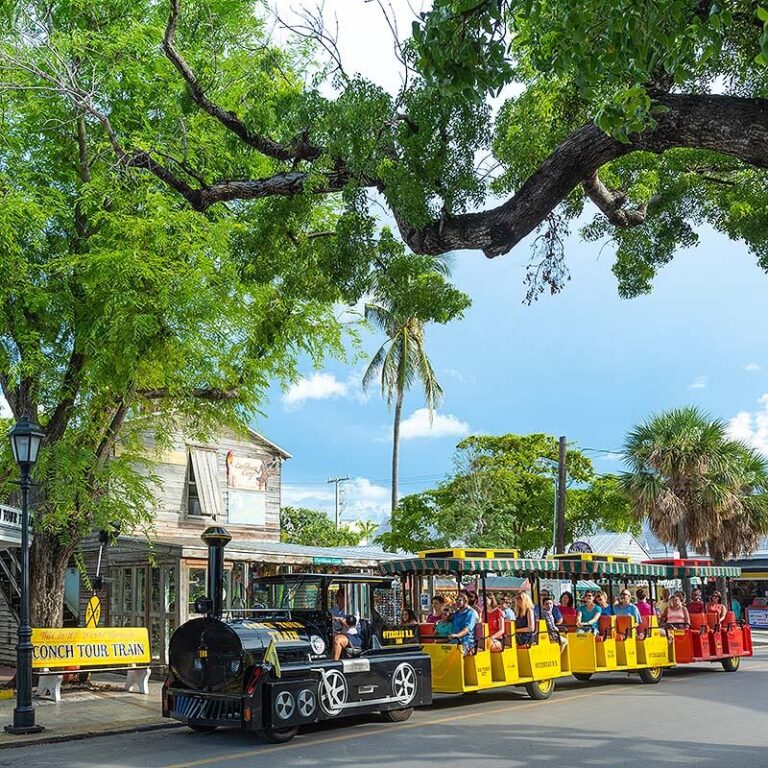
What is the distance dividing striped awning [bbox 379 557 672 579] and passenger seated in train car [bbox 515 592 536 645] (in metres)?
0.51

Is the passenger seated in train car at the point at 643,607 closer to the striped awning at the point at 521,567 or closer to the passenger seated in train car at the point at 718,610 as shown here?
the striped awning at the point at 521,567

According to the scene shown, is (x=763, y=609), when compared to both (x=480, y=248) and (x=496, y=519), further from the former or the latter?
(x=480, y=248)

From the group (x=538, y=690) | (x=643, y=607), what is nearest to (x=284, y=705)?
(x=538, y=690)

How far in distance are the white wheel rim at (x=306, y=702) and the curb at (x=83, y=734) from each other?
2508mm

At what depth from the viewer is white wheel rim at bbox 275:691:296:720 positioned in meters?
11.0

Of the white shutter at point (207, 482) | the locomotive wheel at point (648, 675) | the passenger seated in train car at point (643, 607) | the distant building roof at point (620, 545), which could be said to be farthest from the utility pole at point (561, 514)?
the distant building roof at point (620, 545)

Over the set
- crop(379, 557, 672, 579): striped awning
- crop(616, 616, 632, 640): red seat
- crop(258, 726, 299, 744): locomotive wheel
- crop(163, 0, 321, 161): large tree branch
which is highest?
crop(163, 0, 321, 161): large tree branch

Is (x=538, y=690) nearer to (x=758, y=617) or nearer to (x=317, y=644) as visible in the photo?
(x=317, y=644)

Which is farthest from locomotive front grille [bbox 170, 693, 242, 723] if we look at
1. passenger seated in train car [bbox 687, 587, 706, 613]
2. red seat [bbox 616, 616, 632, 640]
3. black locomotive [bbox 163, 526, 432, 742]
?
passenger seated in train car [bbox 687, 587, 706, 613]

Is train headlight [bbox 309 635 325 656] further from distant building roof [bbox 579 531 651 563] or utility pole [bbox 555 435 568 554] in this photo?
distant building roof [bbox 579 531 651 563]

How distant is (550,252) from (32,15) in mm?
11511

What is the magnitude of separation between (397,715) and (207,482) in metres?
12.7

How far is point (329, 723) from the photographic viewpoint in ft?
41.6

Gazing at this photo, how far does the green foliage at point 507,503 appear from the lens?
36.1m
